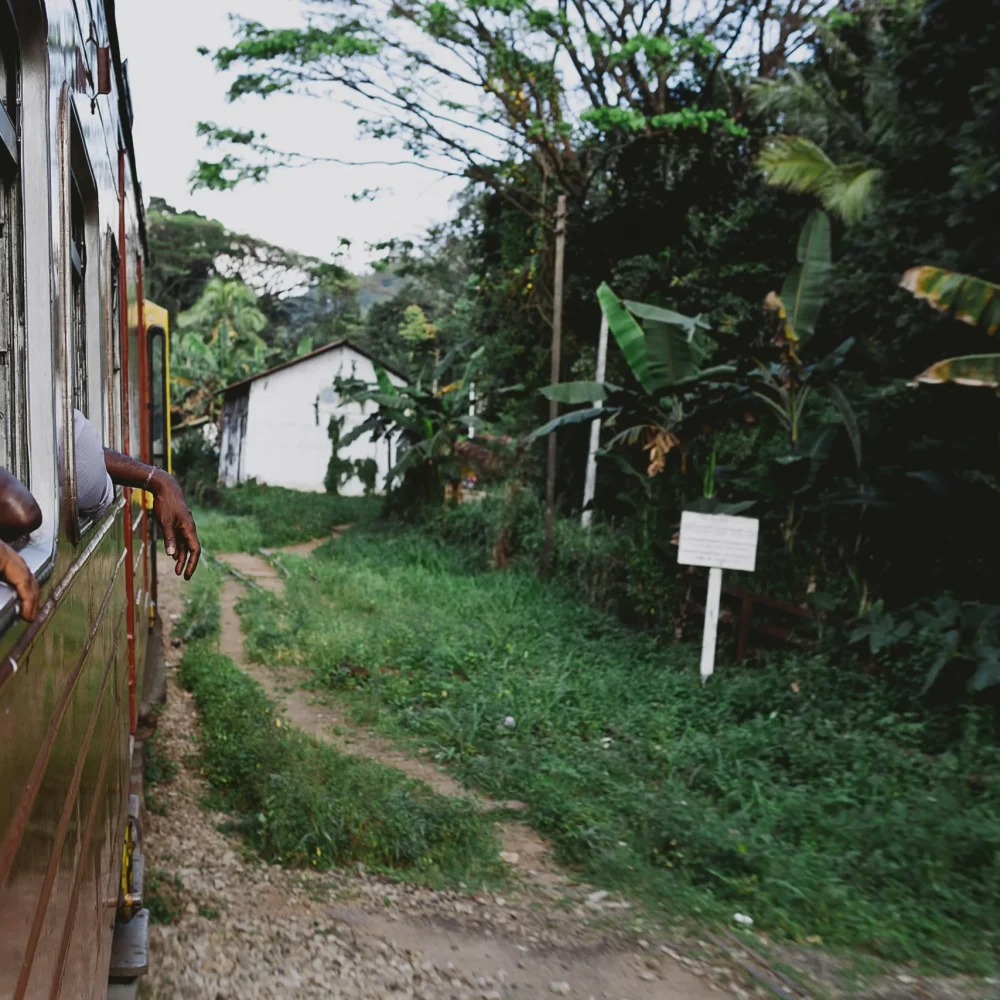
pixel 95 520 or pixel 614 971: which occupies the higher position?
pixel 95 520

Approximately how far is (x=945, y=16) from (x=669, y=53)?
4.80 metres

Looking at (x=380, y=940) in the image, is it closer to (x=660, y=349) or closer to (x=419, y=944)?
(x=419, y=944)

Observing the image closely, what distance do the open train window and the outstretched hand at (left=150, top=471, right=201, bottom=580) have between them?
10.6 inches

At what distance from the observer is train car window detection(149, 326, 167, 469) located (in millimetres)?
6994

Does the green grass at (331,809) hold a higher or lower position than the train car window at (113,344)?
lower

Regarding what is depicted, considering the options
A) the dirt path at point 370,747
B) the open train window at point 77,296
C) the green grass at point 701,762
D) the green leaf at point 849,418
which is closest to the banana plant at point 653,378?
the green leaf at point 849,418

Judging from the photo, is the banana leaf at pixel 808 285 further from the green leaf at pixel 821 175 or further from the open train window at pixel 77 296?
the open train window at pixel 77 296

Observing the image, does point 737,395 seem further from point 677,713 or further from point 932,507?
point 677,713

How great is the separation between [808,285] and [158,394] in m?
5.00

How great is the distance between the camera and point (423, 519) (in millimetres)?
15438

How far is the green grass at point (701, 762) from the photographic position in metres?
4.27

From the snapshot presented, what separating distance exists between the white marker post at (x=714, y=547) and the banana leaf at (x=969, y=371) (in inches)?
71.7

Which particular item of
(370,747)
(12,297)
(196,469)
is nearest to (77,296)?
(12,297)

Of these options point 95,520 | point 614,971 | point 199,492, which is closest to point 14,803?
point 95,520
